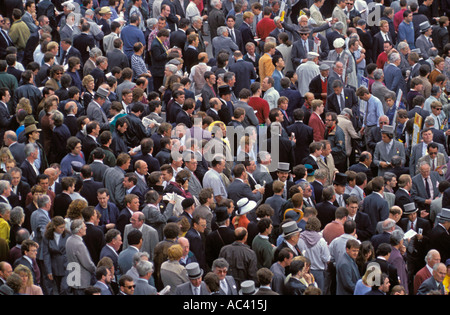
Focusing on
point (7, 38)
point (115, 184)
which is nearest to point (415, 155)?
point (115, 184)

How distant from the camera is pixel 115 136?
15766 millimetres

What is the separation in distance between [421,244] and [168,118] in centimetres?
531

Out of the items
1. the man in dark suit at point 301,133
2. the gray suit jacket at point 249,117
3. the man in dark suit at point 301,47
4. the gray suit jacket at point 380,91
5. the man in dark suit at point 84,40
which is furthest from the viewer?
the man in dark suit at point 301,47

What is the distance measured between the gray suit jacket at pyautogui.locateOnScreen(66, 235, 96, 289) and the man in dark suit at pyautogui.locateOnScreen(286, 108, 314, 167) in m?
5.28

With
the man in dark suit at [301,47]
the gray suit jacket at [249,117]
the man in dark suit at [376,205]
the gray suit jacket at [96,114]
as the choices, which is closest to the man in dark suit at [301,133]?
the gray suit jacket at [249,117]

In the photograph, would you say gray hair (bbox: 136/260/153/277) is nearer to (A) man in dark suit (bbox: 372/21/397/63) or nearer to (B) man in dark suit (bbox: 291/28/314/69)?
(B) man in dark suit (bbox: 291/28/314/69)

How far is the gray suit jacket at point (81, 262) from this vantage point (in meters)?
12.6

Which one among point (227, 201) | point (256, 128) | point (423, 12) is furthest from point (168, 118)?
point (423, 12)

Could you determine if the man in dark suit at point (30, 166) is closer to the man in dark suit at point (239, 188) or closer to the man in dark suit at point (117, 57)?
the man in dark suit at point (239, 188)

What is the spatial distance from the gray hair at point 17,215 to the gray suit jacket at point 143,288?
93.4 inches

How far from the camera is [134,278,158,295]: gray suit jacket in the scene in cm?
1182

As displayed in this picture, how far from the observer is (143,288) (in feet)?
38.9
